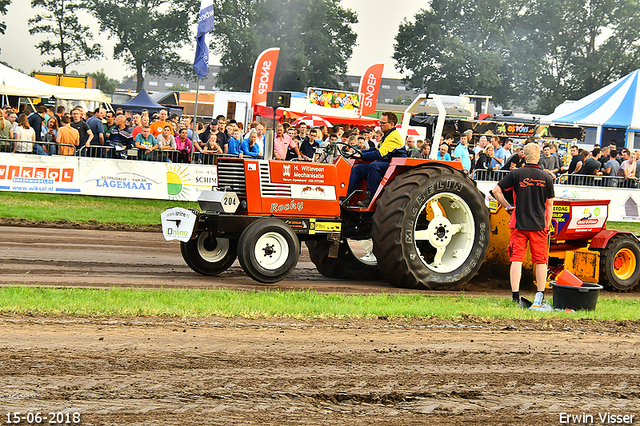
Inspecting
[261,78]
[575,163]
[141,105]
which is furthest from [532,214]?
[141,105]

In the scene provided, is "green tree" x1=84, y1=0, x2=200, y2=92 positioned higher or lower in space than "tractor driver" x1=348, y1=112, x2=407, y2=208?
higher

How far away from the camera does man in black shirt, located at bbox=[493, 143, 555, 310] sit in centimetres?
777

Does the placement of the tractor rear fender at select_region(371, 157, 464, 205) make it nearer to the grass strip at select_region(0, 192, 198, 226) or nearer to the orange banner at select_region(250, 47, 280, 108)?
the grass strip at select_region(0, 192, 198, 226)

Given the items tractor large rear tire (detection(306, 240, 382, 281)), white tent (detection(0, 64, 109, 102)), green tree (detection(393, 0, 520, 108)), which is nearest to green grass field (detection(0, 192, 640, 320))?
tractor large rear tire (detection(306, 240, 382, 281))

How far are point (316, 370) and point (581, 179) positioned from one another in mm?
15391

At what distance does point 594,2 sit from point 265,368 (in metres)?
72.3

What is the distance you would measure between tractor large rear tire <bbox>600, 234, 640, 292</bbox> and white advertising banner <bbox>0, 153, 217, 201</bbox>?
957 centimetres

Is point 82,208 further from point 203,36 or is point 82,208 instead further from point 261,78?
point 261,78

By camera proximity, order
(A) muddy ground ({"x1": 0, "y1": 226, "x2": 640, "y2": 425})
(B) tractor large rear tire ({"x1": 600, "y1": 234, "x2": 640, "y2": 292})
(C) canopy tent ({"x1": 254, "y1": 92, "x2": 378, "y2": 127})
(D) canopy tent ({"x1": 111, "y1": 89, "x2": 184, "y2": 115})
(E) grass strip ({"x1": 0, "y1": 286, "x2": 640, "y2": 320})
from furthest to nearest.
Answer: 1. (D) canopy tent ({"x1": 111, "y1": 89, "x2": 184, "y2": 115})
2. (C) canopy tent ({"x1": 254, "y1": 92, "x2": 378, "y2": 127})
3. (B) tractor large rear tire ({"x1": 600, "y1": 234, "x2": 640, "y2": 292})
4. (E) grass strip ({"x1": 0, "y1": 286, "x2": 640, "y2": 320})
5. (A) muddy ground ({"x1": 0, "y1": 226, "x2": 640, "y2": 425})

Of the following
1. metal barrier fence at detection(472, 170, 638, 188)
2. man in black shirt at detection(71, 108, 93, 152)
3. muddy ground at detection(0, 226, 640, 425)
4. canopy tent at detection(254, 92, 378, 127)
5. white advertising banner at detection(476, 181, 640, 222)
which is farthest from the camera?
canopy tent at detection(254, 92, 378, 127)

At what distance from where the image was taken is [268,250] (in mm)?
8078

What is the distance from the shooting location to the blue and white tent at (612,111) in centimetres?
2747

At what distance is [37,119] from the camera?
17.4m

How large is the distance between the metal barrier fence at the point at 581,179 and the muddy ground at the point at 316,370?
38.4 feet
